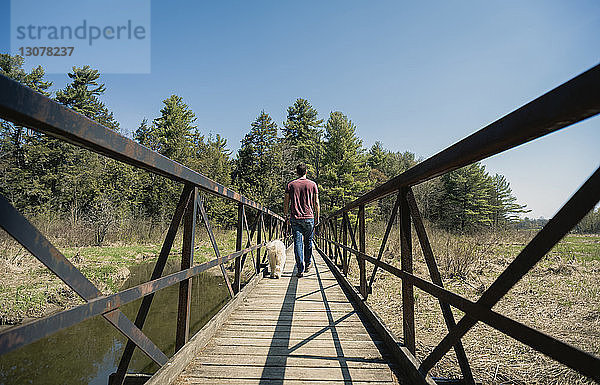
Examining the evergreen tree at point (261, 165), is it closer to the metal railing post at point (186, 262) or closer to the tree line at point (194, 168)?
the tree line at point (194, 168)

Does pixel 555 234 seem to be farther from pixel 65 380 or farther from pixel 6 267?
pixel 6 267

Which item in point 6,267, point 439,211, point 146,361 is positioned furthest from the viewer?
point 439,211

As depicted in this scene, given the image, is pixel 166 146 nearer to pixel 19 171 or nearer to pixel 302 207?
pixel 19 171

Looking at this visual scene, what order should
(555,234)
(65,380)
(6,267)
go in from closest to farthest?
(555,234) → (65,380) → (6,267)

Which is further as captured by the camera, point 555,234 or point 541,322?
point 541,322

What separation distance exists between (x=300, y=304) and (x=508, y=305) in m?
3.44

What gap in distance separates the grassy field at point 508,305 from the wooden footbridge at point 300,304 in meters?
0.61

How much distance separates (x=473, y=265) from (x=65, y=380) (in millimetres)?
8533

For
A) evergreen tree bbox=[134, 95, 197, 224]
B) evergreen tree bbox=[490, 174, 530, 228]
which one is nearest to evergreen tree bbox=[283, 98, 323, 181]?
evergreen tree bbox=[134, 95, 197, 224]

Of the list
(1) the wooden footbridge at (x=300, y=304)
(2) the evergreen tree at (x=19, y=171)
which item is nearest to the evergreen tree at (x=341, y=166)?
(2) the evergreen tree at (x=19, y=171)

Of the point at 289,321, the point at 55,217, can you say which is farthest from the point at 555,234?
the point at 55,217

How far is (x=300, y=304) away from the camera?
359 centimetres

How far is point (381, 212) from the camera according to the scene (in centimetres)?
3384

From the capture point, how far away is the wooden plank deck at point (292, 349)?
1817mm
